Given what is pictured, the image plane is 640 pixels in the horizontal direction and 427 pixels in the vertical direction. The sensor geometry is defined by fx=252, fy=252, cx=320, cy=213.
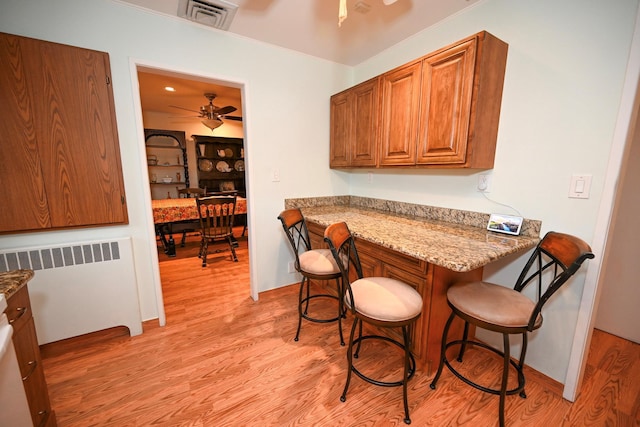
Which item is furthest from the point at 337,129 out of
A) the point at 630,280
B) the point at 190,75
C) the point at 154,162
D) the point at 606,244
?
the point at 154,162

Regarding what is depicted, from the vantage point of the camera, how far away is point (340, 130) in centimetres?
268

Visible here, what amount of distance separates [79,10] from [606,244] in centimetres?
350

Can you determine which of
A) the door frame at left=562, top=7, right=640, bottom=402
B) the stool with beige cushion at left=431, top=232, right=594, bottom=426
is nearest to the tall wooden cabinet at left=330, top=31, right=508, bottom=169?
the door frame at left=562, top=7, right=640, bottom=402

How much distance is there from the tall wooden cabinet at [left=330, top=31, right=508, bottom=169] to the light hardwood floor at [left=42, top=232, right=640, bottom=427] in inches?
56.8

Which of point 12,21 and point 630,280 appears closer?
point 12,21

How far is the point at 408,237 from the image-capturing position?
1.64 meters

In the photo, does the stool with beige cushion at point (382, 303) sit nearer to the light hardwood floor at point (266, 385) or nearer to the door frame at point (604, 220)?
the light hardwood floor at point (266, 385)

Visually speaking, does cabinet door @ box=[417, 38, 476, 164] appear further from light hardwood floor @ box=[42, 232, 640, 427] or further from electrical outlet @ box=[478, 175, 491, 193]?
light hardwood floor @ box=[42, 232, 640, 427]

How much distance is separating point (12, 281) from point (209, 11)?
201 centimetres

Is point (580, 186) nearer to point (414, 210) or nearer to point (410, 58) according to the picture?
point (414, 210)

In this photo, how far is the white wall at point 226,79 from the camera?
171 centimetres

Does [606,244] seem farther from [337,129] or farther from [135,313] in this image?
[135,313]

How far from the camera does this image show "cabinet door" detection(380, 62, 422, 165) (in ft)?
6.21

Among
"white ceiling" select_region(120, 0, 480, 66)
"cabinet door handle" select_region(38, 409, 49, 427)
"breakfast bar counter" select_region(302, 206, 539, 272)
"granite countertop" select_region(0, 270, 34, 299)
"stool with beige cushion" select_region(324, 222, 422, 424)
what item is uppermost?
"white ceiling" select_region(120, 0, 480, 66)
